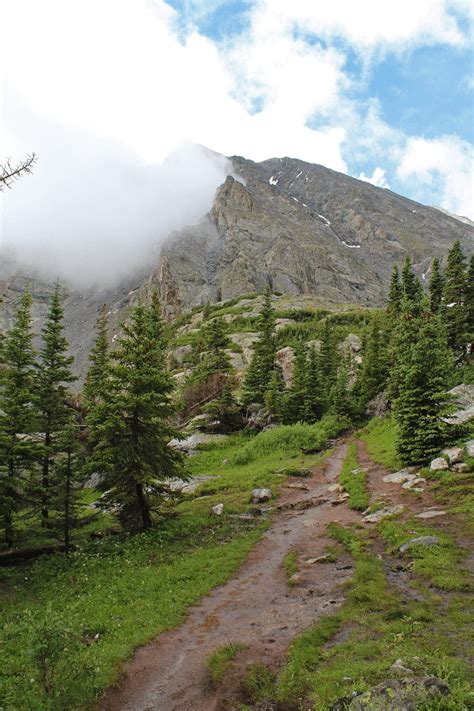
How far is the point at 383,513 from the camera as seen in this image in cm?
1877

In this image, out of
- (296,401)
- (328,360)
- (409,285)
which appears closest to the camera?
(296,401)

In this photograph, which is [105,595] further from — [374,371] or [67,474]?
[374,371]

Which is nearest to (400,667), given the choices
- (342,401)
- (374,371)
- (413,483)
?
(413,483)

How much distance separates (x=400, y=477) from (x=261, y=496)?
8231 mm

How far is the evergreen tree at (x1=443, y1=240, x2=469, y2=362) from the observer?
41.2 m

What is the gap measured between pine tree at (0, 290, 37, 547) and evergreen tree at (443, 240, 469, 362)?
119ft

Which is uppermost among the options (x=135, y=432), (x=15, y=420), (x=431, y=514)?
(x=15, y=420)

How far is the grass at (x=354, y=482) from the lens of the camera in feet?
69.9

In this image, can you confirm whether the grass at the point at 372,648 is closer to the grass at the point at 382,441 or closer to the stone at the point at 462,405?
the stone at the point at 462,405

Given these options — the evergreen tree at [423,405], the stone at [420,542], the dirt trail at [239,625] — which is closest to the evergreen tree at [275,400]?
the evergreen tree at [423,405]

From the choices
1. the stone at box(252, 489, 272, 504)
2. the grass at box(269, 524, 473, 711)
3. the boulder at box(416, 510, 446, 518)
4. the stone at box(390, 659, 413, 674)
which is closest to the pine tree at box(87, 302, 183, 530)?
the stone at box(252, 489, 272, 504)

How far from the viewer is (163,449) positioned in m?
22.0

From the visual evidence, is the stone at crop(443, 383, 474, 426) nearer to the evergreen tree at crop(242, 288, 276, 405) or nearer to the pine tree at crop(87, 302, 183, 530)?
the pine tree at crop(87, 302, 183, 530)

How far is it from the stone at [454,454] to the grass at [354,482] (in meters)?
4.59
